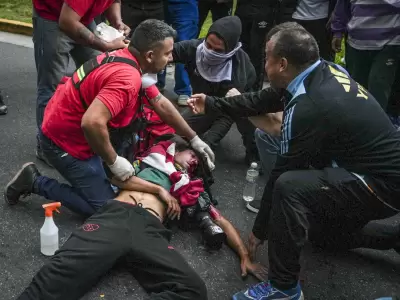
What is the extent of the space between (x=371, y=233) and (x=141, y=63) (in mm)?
1741

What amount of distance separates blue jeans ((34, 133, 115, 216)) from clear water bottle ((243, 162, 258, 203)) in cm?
105

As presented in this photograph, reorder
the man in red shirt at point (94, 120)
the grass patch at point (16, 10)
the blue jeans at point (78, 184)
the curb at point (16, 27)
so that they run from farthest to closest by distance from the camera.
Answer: the grass patch at point (16, 10)
the curb at point (16, 27)
the blue jeans at point (78, 184)
the man in red shirt at point (94, 120)

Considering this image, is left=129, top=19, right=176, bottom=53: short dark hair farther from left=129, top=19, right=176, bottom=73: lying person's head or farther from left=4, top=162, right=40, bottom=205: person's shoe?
left=4, top=162, right=40, bottom=205: person's shoe

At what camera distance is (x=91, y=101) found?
3115 millimetres

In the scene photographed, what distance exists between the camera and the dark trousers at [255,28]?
5055 mm

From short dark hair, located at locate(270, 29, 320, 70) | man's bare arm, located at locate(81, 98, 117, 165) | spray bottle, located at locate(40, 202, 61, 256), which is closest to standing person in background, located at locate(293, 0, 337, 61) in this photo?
short dark hair, located at locate(270, 29, 320, 70)

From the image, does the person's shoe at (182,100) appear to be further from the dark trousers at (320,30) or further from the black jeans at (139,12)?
the dark trousers at (320,30)

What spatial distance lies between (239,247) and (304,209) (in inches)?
25.6

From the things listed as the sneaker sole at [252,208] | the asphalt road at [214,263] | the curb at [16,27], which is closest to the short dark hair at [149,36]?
the asphalt road at [214,263]

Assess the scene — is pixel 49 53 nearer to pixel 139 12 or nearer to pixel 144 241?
pixel 139 12

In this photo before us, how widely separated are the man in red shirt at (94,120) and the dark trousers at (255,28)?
195 centimetres

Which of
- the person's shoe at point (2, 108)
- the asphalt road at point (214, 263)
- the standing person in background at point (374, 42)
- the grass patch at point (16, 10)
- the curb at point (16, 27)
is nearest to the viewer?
the asphalt road at point (214, 263)

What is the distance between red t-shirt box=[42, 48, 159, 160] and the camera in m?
2.97

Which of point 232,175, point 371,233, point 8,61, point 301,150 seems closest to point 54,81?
point 232,175
